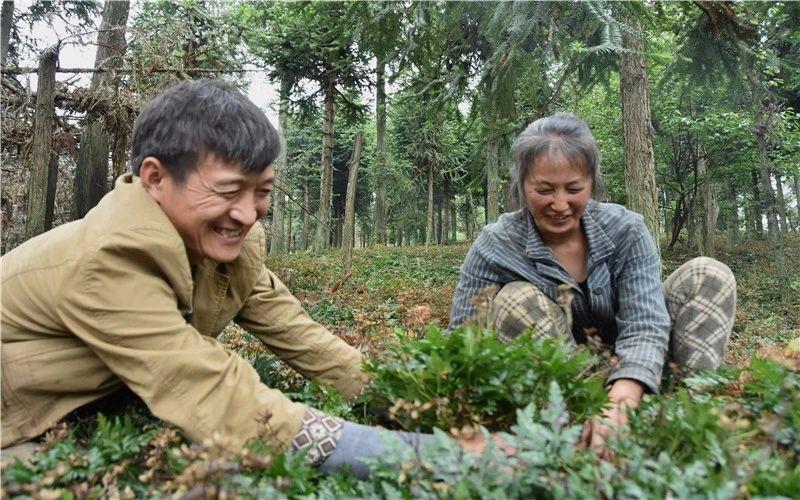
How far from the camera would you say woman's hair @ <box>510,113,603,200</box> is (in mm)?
2873

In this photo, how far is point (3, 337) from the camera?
216 cm

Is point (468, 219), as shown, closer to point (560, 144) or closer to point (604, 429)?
point (560, 144)

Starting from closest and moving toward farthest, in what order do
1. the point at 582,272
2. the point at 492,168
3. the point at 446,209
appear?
the point at 582,272 < the point at 492,168 < the point at 446,209

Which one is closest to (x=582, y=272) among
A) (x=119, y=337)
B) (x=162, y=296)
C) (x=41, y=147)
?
(x=162, y=296)

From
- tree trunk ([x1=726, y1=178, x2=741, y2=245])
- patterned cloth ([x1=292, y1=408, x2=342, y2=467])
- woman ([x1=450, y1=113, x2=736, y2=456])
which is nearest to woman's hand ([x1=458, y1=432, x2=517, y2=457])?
patterned cloth ([x1=292, y1=408, x2=342, y2=467])

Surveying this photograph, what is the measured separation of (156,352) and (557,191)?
199 centimetres

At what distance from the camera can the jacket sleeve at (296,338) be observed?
9.05 ft

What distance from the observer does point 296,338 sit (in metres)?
Result: 2.82

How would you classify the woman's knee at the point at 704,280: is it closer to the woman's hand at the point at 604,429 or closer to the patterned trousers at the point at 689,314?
the patterned trousers at the point at 689,314

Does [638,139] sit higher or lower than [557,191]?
higher

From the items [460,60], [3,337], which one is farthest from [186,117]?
[460,60]

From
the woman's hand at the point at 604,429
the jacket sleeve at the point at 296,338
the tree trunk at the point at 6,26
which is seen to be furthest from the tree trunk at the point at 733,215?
the tree trunk at the point at 6,26

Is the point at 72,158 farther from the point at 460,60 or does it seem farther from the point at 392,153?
the point at 392,153

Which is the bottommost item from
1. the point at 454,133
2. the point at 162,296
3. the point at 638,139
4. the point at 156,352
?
the point at 156,352
